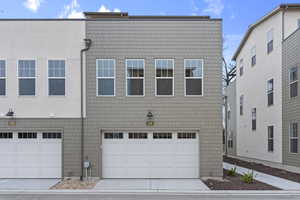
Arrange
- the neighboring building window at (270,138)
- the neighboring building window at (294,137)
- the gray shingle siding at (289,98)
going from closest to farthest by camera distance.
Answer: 1. the gray shingle siding at (289,98)
2. the neighboring building window at (294,137)
3. the neighboring building window at (270,138)

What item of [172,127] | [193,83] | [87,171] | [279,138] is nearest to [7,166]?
[87,171]

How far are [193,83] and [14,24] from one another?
8.25 meters

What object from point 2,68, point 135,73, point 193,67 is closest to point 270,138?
point 193,67

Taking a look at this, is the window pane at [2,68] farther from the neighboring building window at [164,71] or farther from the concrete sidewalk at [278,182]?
the concrete sidewalk at [278,182]

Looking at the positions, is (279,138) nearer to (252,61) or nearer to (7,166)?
(252,61)

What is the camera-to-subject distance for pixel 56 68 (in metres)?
14.5

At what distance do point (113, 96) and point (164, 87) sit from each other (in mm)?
2249

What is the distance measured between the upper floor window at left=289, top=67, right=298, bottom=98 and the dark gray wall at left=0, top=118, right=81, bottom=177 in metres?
10.9

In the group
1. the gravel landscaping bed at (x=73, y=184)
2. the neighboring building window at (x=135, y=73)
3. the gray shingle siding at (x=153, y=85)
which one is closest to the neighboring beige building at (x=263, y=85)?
the gray shingle siding at (x=153, y=85)

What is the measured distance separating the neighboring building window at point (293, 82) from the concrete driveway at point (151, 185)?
728 centimetres

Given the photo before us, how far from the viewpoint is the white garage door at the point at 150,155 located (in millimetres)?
14328

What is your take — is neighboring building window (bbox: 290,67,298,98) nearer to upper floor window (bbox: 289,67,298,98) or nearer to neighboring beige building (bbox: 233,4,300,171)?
upper floor window (bbox: 289,67,298,98)

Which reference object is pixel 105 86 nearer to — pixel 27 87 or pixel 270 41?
pixel 27 87

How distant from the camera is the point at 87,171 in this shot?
1415cm
